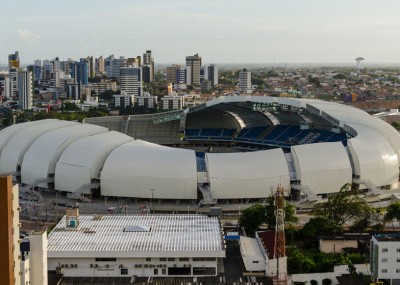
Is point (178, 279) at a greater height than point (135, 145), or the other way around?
point (135, 145)

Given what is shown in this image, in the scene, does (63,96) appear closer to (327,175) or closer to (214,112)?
(214,112)

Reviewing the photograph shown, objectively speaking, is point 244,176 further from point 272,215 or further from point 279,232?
point 279,232

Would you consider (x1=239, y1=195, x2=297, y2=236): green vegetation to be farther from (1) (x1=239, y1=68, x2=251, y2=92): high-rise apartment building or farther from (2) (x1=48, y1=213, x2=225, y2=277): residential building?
(1) (x1=239, y1=68, x2=251, y2=92): high-rise apartment building

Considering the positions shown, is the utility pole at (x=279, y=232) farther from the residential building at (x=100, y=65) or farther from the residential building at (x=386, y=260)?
the residential building at (x=100, y=65)

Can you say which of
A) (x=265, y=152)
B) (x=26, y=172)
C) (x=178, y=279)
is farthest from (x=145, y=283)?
(x=26, y=172)

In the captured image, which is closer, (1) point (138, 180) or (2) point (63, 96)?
(1) point (138, 180)

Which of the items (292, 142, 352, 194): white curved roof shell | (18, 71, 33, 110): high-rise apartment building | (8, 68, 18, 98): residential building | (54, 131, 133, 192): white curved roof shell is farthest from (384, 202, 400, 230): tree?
(8, 68, 18, 98): residential building

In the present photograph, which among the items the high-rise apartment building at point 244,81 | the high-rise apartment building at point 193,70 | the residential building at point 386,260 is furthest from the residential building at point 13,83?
the residential building at point 386,260
